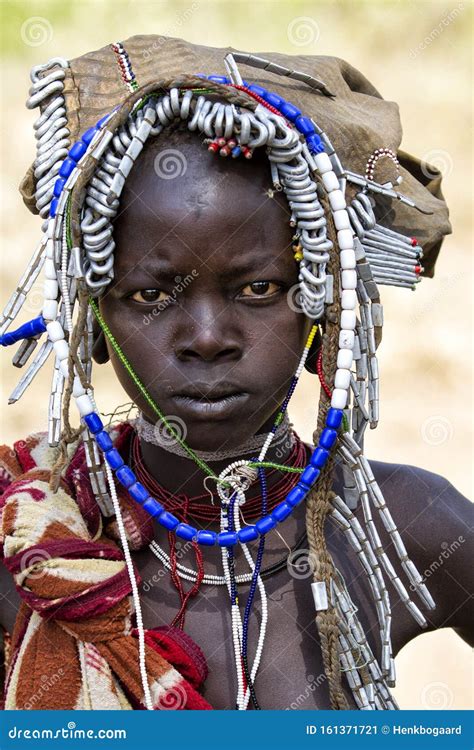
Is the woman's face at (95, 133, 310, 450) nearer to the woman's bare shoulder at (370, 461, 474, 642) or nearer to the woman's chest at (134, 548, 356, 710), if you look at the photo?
the woman's chest at (134, 548, 356, 710)

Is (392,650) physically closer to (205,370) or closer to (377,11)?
(205,370)

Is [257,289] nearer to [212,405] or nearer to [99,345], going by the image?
[212,405]

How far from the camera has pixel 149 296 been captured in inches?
79.4

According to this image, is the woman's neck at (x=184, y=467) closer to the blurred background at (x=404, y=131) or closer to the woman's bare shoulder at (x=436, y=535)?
the woman's bare shoulder at (x=436, y=535)

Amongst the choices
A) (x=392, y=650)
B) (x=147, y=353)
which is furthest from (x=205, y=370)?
(x=392, y=650)

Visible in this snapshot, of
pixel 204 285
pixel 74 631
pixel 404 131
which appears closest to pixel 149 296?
pixel 204 285

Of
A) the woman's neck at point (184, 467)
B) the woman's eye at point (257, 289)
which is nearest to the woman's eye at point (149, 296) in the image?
the woman's eye at point (257, 289)

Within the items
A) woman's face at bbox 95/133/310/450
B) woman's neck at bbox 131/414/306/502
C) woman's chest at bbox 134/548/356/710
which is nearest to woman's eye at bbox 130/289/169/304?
woman's face at bbox 95/133/310/450

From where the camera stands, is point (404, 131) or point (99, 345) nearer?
point (99, 345)

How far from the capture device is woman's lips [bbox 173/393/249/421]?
199 centimetres

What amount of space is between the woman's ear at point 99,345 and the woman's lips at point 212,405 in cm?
29

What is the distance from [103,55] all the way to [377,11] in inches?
190

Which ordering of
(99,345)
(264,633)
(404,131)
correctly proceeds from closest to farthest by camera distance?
(264,633) → (99,345) → (404,131)

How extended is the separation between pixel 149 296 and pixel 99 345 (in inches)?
10.9
